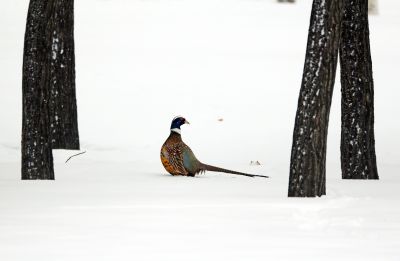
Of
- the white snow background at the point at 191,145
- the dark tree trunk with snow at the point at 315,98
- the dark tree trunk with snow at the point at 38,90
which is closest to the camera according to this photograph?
the white snow background at the point at 191,145

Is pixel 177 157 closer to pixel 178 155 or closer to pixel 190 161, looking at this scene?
pixel 178 155

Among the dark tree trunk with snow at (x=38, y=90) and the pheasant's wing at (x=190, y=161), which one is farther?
the pheasant's wing at (x=190, y=161)

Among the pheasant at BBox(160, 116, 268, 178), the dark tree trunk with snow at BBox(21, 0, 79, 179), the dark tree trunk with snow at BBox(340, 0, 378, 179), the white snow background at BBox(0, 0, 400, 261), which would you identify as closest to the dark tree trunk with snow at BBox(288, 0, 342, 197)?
the white snow background at BBox(0, 0, 400, 261)

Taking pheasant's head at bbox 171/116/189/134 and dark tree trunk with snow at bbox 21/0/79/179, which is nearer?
dark tree trunk with snow at bbox 21/0/79/179

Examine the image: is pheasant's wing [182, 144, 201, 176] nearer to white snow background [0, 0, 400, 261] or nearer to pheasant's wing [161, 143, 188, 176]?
pheasant's wing [161, 143, 188, 176]

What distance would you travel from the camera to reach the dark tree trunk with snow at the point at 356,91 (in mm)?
12898

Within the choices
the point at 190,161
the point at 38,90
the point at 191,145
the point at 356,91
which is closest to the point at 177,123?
the point at 190,161

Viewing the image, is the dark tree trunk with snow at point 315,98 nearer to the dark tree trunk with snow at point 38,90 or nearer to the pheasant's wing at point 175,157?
the pheasant's wing at point 175,157

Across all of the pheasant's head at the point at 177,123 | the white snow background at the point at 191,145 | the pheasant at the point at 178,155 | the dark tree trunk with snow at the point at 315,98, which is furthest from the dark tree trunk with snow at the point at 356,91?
the dark tree trunk with snow at the point at 315,98

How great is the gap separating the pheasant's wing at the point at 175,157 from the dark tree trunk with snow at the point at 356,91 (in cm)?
206

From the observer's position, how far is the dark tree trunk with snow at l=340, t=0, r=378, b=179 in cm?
1290

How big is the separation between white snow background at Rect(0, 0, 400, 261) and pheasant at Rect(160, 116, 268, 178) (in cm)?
18

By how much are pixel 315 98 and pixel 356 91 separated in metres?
2.43

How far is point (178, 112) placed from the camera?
2086cm
